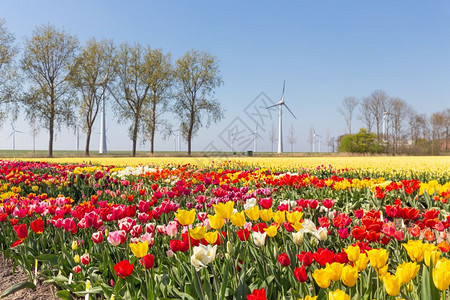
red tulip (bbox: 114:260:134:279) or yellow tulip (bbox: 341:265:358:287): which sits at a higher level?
yellow tulip (bbox: 341:265:358:287)

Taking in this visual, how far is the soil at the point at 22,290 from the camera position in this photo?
2.75 meters

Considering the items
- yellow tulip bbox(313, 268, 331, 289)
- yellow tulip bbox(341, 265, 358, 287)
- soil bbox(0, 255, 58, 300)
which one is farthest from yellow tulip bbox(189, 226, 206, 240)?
soil bbox(0, 255, 58, 300)

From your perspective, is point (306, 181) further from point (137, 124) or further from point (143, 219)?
point (137, 124)

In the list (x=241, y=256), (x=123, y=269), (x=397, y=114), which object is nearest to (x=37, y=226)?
(x=123, y=269)

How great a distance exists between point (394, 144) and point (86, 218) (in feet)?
179

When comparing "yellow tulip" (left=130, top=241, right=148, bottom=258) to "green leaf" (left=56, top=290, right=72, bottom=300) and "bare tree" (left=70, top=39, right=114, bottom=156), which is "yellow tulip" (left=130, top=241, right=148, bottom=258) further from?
"bare tree" (left=70, top=39, right=114, bottom=156)

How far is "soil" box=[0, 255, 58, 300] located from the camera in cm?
275

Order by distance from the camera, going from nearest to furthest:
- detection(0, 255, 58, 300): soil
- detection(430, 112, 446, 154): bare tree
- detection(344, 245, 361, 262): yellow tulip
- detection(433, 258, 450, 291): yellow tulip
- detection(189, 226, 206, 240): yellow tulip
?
detection(433, 258, 450, 291): yellow tulip, detection(344, 245, 361, 262): yellow tulip, detection(189, 226, 206, 240): yellow tulip, detection(0, 255, 58, 300): soil, detection(430, 112, 446, 154): bare tree

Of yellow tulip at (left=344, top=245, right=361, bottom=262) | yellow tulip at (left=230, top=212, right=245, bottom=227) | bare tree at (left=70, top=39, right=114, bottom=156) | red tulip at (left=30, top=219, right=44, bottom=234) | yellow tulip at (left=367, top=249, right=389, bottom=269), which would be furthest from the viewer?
bare tree at (left=70, top=39, right=114, bottom=156)

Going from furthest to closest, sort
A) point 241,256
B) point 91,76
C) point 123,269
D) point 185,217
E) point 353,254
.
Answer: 1. point 91,76
2. point 241,256
3. point 185,217
4. point 123,269
5. point 353,254

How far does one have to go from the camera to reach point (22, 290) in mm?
2906

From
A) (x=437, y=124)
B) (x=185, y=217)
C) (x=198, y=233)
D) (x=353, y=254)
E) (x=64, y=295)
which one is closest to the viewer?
(x=353, y=254)

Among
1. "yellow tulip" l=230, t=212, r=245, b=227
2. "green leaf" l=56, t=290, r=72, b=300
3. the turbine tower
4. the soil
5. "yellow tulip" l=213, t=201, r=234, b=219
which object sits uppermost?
the turbine tower

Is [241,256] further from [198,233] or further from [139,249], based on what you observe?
[139,249]
